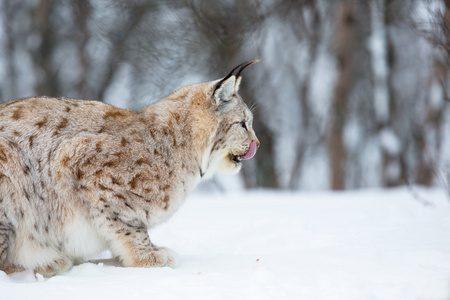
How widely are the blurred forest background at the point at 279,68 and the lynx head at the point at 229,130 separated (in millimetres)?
4419

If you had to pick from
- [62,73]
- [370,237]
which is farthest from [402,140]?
[370,237]

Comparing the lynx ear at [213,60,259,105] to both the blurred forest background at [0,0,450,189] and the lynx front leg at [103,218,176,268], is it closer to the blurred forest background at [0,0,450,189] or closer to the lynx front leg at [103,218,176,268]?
the lynx front leg at [103,218,176,268]

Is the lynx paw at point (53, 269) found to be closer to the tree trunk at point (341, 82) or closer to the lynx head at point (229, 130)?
the lynx head at point (229, 130)

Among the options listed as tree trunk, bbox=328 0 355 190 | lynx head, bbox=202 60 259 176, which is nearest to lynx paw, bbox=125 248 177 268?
lynx head, bbox=202 60 259 176

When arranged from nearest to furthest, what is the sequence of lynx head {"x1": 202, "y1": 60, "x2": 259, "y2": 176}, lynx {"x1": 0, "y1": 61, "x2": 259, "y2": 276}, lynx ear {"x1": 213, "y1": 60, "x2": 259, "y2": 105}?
lynx {"x1": 0, "y1": 61, "x2": 259, "y2": 276}, lynx ear {"x1": 213, "y1": 60, "x2": 259, "y2": 105}, lynx head {"x1": 202, "y1": 60, "x2": 259, "y2": 176}

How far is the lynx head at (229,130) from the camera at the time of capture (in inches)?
188

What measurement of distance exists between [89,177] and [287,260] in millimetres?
1575

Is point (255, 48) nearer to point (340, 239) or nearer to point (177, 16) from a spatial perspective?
point (177, 16)

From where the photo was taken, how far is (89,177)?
13.6 feet

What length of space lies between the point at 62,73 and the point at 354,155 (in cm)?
961

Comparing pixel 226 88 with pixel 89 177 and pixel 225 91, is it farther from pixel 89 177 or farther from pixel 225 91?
pixel 89 177

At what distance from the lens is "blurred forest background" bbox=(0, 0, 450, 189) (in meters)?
12.0

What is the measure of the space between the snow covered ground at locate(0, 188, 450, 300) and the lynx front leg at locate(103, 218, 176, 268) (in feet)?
0.43

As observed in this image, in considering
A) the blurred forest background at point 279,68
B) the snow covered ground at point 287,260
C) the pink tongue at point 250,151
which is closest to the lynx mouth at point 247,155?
the pink tongue at point 250,151
